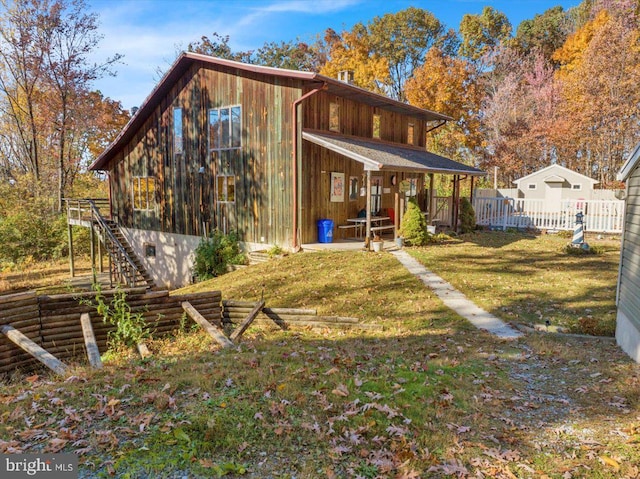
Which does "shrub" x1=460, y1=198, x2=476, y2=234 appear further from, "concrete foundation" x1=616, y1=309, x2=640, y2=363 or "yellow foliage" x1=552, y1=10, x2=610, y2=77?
"yellow foliage" x1=552, y1=10, x2=610, y2=77

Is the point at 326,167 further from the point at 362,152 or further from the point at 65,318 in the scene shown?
the point at 65,318

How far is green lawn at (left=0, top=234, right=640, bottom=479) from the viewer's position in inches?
139

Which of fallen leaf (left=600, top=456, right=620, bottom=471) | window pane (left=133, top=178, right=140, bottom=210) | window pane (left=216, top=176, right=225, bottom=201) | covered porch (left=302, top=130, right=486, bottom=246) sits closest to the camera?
fallen leaf (left=600, top=456, right=620, bottom=471)

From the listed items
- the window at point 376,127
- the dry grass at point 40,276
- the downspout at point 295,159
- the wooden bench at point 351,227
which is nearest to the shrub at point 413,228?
the wooden bench at point 351,227

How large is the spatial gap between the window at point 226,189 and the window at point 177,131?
2994 mm

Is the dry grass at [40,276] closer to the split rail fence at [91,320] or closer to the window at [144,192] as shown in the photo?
the window at [144,192]

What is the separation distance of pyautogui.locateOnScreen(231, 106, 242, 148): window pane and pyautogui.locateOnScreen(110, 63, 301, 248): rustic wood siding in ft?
0.81

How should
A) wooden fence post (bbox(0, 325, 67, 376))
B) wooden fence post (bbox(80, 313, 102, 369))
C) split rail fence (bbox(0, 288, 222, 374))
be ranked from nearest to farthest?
wooden fence post (bbox(0, 325, 67, 376))
wooden fence post (bbox(80, 313, 102, 369))
split rail fence (bbox(0, 288, 222, 374))

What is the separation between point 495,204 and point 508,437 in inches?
790

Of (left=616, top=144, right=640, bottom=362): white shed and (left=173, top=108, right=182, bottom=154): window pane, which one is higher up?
(left=173, top=108, right=182, bottom=154): window pane

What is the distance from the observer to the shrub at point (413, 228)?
15.4 meters

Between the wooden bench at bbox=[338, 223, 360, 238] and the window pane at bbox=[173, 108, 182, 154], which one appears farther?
the window pane at bbox=[173, 108, 182, 154]

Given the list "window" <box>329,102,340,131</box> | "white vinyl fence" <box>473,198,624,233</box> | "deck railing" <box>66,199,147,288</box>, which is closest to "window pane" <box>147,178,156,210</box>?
"deck railing" <box>66,199,147,288</box>

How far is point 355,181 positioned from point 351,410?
1345 cm
